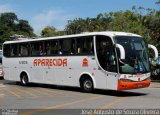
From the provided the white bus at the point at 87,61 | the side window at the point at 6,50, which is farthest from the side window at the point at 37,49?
the side window at the point at 6,50

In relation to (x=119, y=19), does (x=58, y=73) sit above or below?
below

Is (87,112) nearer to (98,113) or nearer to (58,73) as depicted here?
(98,113)

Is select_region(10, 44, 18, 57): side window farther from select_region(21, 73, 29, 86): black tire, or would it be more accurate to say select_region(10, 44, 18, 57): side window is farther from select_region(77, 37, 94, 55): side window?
select_region(77, 37, 94, 55): side window

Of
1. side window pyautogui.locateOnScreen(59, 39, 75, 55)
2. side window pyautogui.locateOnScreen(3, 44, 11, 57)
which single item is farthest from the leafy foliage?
side window pyautogui.locateOnScreen(59, 39, 75, 55)

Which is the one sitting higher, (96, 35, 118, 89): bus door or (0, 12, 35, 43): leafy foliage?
(0, 12, 35, 43): leafy foliage

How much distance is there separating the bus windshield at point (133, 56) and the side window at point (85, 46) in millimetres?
1595

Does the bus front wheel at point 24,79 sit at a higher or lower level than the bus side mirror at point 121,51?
lower

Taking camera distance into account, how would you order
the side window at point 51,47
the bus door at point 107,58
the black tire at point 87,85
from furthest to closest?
1. the side window at point 51,47
2. the black tire at point 87,85
3. the bus door at point 107,58

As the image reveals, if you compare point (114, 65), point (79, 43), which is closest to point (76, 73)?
point (79, 43)

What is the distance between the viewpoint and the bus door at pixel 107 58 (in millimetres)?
18484

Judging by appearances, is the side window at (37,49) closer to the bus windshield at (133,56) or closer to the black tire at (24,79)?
the black tire at (24,79)

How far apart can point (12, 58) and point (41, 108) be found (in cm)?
1190

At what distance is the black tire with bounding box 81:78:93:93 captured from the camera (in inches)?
788

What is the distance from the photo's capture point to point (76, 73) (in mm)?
20859
